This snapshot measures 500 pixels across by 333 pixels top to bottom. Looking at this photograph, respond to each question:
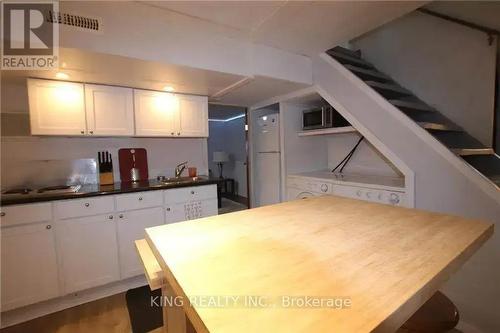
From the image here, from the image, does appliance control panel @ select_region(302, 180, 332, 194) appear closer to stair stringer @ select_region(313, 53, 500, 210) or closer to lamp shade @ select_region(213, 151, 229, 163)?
stair stringer @ select_region(313, 53, 500, 210)

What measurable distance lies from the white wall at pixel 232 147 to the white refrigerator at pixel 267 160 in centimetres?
193

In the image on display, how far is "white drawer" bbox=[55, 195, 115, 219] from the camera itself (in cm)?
186

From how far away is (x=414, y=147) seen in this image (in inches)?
74.2

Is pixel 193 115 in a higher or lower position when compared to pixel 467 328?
higher

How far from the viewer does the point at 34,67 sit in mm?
1786

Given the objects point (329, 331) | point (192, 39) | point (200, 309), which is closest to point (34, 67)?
point (192, 39)

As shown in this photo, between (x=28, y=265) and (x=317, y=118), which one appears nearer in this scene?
(x=28, y=265)

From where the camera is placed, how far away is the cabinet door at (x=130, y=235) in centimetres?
212

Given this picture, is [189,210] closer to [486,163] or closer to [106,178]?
[106,178]

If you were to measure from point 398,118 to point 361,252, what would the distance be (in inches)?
69.9

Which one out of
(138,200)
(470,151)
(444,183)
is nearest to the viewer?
(444,183)

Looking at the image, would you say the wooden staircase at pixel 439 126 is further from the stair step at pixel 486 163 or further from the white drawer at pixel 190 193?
the white drawer at pixel 190 193

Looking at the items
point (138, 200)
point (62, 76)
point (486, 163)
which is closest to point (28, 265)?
point (138, 200)

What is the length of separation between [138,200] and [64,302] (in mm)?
1023
